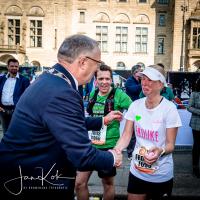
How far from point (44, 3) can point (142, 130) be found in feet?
113

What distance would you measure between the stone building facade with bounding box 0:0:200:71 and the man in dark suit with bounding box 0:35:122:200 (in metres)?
32.9

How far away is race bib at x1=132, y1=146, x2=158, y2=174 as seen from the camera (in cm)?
309

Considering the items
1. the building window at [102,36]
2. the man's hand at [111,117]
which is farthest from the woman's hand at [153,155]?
the building window at [102,36]

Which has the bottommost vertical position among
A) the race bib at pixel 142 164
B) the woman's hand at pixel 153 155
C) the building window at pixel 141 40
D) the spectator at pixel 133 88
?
the race bib at pixel 142 164

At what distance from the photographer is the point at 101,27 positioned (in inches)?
1419

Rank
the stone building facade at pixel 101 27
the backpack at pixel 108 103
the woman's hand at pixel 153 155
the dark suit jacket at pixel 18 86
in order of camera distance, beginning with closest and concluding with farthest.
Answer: the woman's hand at pixel 153 155, the backpack at pixel 108 103, the dark suit jacket at pixel 18 86, the stone building facade at pixel 101 27

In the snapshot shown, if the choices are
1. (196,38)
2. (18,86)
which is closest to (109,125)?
(18,86)

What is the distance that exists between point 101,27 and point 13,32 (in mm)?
9107

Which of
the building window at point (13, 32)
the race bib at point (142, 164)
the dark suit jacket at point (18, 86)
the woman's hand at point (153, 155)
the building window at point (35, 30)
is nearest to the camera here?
the woman's hand at point (153, 155)

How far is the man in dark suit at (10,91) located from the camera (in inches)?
278

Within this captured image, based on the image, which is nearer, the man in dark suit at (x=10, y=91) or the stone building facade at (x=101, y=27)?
the man in dark suit at (x=10, y=91)

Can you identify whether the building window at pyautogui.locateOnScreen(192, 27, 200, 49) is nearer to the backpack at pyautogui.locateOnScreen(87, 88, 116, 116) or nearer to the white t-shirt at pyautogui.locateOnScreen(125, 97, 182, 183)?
the backpack at pyautogui.locateOnScreen(87, 88, 116, 116)

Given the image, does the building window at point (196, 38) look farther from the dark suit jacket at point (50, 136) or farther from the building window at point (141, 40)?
the dark suit jacket at point (50, 136)

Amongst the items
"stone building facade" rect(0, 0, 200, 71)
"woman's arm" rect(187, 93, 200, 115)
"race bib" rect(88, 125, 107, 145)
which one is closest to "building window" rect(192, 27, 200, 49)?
"stone building facade" rect(0, 0, 200, 71)
